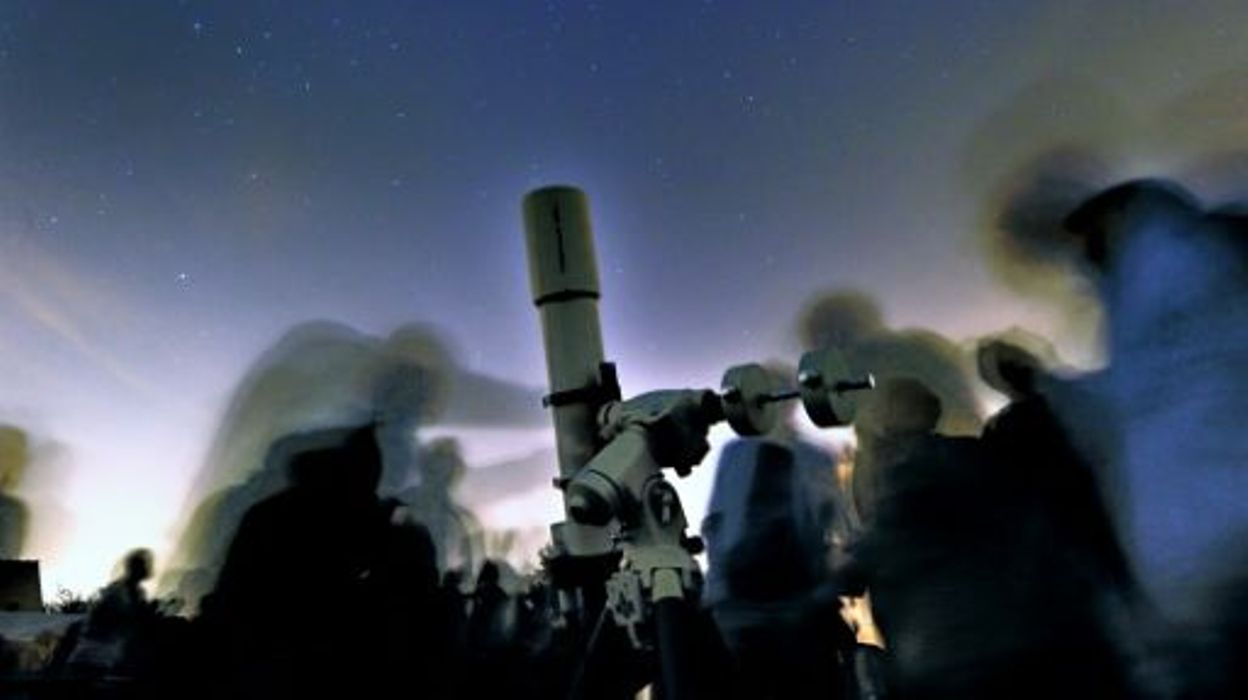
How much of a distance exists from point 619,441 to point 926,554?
1.08 m

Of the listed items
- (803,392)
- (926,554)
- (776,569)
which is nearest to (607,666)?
(803,392)

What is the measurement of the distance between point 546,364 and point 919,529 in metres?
1.29

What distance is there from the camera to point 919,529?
3176mm

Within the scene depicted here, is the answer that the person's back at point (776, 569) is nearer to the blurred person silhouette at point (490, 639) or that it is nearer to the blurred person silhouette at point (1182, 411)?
the blurred person silhouette at point (1182, 411)

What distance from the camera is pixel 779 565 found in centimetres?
399

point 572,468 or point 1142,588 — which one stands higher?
point 572,468

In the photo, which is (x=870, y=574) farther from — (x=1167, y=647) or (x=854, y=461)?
(x=1167, y=647)

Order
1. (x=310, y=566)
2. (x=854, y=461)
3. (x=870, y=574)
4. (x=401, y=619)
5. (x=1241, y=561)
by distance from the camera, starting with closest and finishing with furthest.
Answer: (x=1241, y=561) < (x=870, y=574) < (x=854, y=461) < (x=310, y=566) < (x=401, y=619)

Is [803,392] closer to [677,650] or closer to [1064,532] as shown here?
[677,650]

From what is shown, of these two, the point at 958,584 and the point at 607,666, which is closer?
the point at 607,666

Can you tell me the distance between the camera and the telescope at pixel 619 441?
105 inches

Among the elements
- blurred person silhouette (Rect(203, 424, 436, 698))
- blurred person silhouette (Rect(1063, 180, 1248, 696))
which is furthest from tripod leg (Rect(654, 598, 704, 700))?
blurred person silhouette (Rect(203, 424, 436, 698))

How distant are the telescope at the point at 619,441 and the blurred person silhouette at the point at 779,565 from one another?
2.81ft

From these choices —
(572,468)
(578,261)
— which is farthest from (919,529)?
(578,261)
